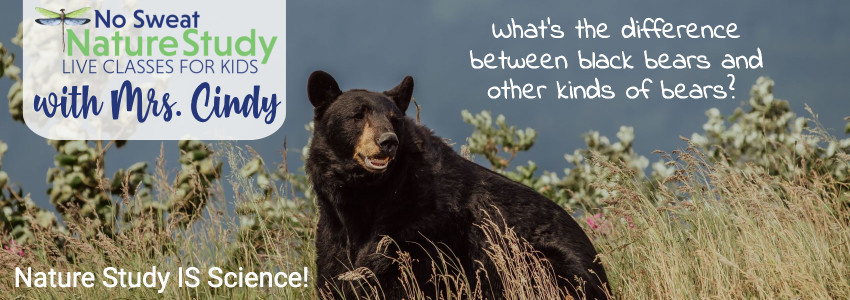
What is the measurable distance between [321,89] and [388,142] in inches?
27.6

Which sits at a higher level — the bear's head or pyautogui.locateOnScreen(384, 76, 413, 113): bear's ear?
pyautogui.locateOnScreen(384, 76, 413, 113): bear's ear

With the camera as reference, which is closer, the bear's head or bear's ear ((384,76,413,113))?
the bear's head

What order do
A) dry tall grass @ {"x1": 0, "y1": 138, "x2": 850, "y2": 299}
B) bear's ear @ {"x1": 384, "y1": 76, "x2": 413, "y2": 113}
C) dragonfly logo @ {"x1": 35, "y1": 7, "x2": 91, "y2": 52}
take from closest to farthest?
dry tall grass @ {"x1": 0, "y1": 138, "x2": 850, "y2": 299}, bear's ear @ {"x1": 384, "y1": 76, "x2": 413, "y2": 113}, dragonfly logo @ {"x1": 35, "y1": 7, "x2": 91, "y2": 52}

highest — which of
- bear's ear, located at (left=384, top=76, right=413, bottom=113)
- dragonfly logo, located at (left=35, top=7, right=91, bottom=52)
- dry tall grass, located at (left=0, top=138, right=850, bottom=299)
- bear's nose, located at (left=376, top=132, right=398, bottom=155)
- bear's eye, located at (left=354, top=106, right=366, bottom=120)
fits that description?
dragonfly logo, located at (left=35, top=7, right=91, bottom=52)

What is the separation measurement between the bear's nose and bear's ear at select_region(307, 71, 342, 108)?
1.99 ft

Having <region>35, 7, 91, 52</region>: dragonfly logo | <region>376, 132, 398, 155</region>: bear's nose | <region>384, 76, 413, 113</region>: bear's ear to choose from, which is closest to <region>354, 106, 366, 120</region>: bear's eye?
<region>376, 132, 398, 155</region>: bear's nose

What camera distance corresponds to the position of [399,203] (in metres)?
5.18

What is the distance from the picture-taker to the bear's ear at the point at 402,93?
5.56 m

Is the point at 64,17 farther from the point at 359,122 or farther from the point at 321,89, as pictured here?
the point at 359,122

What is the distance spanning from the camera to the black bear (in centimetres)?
512

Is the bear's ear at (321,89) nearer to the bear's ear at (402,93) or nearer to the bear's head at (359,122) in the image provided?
the bear's head at (359,122)

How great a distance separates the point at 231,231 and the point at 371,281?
63.9 inches

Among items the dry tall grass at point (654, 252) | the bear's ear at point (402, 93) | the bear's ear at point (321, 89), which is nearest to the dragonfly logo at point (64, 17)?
the dry tall grass at point (654, 252)

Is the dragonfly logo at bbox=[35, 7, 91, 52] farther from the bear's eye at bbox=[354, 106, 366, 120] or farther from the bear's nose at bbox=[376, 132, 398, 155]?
the bear's nose at bbox=[376, 132, 398, 155]
